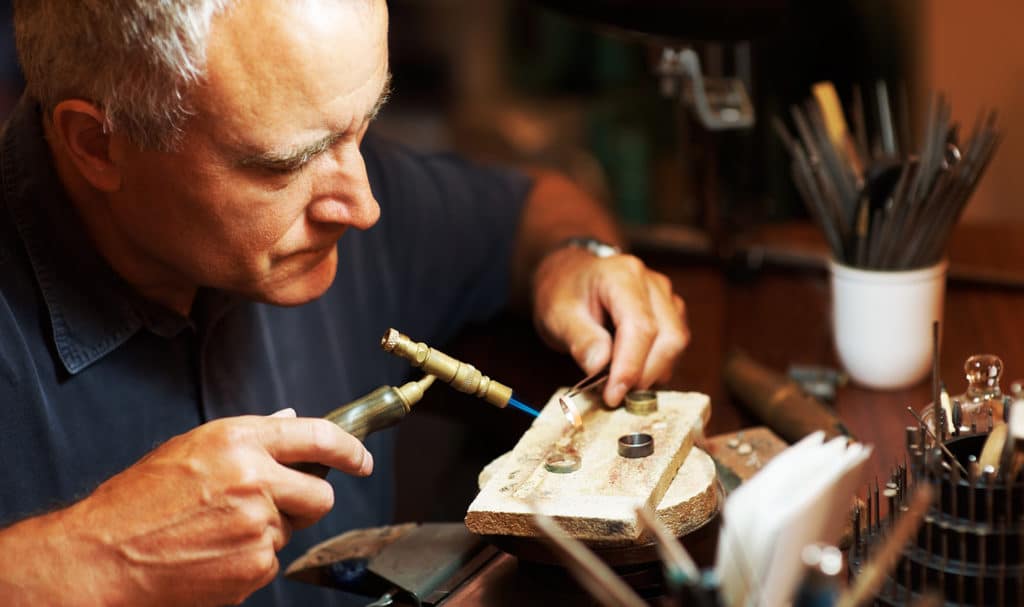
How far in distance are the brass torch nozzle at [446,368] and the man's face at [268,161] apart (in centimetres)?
22

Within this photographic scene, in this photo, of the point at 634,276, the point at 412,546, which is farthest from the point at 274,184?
the point at 634,276

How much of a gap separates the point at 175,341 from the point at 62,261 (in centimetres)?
19

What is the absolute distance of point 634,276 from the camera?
1625 mm

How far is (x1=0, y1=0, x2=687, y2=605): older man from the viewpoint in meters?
1.14

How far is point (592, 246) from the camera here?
1801 mm

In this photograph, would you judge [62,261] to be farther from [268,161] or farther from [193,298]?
[268,161]

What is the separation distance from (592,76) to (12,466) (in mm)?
3016

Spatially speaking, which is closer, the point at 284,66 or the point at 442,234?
the point at 284,66

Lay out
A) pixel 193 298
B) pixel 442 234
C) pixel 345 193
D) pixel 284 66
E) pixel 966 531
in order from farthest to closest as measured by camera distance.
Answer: pixel 442 234 < pixel 193 298 < pixel 345 193 < pixel 284 66 < pixel 966 531

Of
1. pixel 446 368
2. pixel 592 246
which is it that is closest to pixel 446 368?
pixel 446 368

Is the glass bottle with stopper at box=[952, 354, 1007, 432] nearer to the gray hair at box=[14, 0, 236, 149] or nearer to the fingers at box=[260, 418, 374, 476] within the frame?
the fingers at box=[260, 418, 374, 476]

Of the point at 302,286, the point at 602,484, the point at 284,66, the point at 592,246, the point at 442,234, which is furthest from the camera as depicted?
the point at 442,234

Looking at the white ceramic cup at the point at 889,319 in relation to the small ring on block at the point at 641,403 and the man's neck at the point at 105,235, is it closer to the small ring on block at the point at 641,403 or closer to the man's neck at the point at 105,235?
the small ring on block at the point at 641,403

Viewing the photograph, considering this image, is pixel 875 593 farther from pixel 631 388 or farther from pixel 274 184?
pixel 274 184
